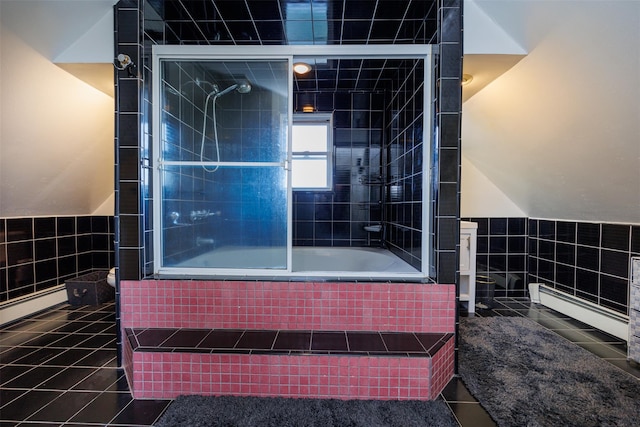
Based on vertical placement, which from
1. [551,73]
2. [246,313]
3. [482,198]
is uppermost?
[551,73]

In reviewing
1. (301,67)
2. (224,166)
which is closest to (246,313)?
(224,166)

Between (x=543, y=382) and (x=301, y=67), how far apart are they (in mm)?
2700

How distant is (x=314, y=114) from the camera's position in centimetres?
317

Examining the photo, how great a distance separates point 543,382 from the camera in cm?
162

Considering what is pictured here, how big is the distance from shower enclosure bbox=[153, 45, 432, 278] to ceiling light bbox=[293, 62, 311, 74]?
68cm

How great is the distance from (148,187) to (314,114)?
1.87 metres

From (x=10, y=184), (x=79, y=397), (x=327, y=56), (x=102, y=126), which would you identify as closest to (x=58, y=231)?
(x=10, y=184)

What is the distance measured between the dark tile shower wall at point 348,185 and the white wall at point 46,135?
1.81 m

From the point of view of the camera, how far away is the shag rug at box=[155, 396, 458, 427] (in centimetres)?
133

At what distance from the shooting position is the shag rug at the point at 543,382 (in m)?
1.37

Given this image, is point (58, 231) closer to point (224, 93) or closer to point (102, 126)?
point (102, 126)

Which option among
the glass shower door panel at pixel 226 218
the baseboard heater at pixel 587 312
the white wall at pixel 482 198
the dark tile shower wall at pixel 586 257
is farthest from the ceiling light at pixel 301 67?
the baseboard heater at pixel 587 312

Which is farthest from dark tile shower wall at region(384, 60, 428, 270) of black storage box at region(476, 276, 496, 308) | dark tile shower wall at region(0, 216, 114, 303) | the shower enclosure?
dark tile shower wall at region(0, 216, 114, 303)

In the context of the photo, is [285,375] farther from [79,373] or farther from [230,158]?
[230,158]
